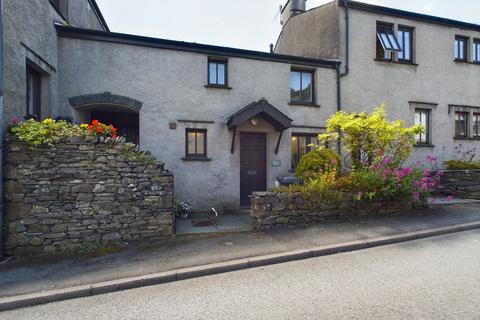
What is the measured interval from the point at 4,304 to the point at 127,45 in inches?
296

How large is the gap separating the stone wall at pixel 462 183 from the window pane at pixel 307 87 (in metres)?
6.41

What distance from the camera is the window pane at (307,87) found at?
35.3 ft

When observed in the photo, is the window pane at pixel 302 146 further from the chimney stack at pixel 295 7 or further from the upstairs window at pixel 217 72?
the chimney stack at pixel 295 7

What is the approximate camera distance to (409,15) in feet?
38.8

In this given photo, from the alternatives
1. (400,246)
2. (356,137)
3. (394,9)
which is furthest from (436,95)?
(400,246)

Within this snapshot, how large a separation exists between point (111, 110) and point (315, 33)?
959cm

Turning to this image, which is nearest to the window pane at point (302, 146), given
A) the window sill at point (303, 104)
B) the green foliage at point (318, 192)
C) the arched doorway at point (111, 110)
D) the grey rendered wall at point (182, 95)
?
the grey rendered wall at point (182, 95)

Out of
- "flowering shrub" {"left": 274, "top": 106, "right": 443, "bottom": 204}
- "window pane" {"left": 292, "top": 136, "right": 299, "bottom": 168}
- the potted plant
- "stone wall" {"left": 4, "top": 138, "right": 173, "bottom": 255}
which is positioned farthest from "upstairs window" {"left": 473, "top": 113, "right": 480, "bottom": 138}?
"stone wall" {"left": 4, "top": 138, "right": 173, "bottom": 255}

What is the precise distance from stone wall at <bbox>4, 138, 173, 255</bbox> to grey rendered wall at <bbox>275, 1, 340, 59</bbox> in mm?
9246

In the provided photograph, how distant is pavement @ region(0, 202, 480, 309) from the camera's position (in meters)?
4.41

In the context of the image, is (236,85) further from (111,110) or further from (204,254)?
(204,254)

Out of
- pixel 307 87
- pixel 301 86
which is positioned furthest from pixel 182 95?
pixel 307 87

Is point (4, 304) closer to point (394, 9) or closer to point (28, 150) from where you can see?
point (28, 150)

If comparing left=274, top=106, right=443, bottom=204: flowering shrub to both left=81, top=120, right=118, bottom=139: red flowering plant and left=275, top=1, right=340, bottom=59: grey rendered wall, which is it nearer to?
left=275, top=1, right=340, bottom=59: grey rendered wall
